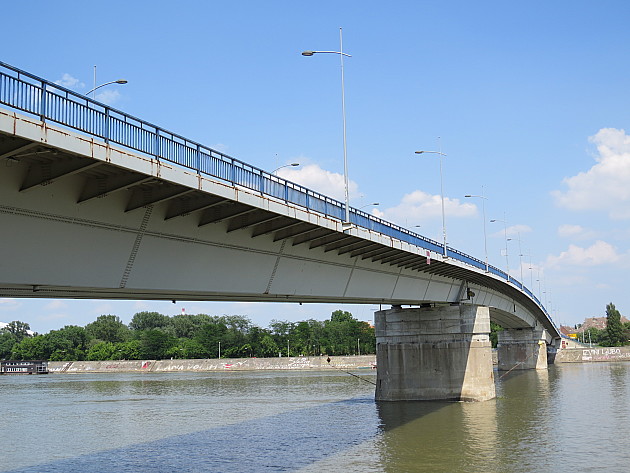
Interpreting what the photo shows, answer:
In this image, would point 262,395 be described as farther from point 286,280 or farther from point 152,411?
point 286,280

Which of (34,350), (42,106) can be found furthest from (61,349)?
(42,106)

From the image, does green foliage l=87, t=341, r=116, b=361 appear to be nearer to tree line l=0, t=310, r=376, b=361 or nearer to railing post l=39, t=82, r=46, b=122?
Answer: tree line l=0, t=310, r=376, b=361

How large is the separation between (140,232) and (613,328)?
172 metres

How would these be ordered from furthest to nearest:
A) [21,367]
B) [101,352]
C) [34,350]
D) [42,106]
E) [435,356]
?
[34,350] < [101,352] < [21,367] < [435,356] < [42,106]

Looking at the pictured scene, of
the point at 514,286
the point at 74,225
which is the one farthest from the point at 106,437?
the point at 514,286

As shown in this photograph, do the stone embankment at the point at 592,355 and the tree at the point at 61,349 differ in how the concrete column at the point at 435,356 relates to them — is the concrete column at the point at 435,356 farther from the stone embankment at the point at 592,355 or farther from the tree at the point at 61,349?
the tree at the point at 61,349

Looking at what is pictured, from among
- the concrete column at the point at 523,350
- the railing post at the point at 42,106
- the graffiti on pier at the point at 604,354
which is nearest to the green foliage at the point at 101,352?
the concrete column at the point at 523,350

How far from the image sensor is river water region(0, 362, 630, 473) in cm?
2702

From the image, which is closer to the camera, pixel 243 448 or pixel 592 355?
pixel 243 448

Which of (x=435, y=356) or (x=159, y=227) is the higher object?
(x=159, y=227)

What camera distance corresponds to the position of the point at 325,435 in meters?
34.2

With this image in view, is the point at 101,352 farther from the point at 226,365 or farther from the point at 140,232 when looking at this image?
the point at 140,232

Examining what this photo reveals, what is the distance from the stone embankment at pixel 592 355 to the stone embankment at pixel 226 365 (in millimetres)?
33133

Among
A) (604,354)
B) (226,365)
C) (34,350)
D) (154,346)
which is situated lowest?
(226,365)
